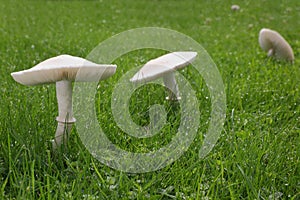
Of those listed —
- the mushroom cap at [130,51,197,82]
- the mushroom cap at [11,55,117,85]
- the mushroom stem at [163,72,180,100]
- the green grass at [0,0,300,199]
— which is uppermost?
the mushroom cap at [11,55,117,85]

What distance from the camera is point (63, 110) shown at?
7.77 feet

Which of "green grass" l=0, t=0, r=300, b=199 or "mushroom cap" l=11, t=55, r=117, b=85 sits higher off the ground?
"mushroom cap" l=11, t=55, r=117, b=85

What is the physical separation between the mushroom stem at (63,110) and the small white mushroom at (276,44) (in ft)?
11.3

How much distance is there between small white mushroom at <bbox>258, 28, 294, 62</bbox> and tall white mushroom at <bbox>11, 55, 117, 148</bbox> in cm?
339


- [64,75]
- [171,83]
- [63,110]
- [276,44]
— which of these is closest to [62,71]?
[64,75]

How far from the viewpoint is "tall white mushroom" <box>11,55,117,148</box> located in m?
2.10

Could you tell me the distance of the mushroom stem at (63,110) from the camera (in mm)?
2338

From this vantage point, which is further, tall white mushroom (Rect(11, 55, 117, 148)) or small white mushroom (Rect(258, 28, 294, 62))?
small white mushroom (Rect(258, 28, 294, 62))

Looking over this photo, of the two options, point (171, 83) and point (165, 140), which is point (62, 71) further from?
point (171, 83)

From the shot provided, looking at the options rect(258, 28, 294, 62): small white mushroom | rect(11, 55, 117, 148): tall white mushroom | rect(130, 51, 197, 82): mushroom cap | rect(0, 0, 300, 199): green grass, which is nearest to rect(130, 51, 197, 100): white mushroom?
rect(130, 51, 197, 82): mushroom cap

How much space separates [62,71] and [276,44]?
3676 millimetres

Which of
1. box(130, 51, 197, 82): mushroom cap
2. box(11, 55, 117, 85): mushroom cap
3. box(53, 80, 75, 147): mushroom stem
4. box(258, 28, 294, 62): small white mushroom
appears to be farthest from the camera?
box(258, 28, 294, 62): small white mushroom

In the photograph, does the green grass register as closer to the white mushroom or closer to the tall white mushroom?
the tall white mushroom

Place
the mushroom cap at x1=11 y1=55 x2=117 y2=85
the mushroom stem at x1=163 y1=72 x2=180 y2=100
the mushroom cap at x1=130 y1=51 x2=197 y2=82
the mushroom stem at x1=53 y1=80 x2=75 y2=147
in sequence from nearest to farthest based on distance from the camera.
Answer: the mushroom cap at x1=11 y1=55 x2=117 y2=85 → the mushroom stem at x1=53 y1=80 x2=75 y2=147 → the mushroom cap at x1=130 y1=51 x2=197 y2=82 → the mushroom stem at x1=163 y1=72 x2=180 y2=100
